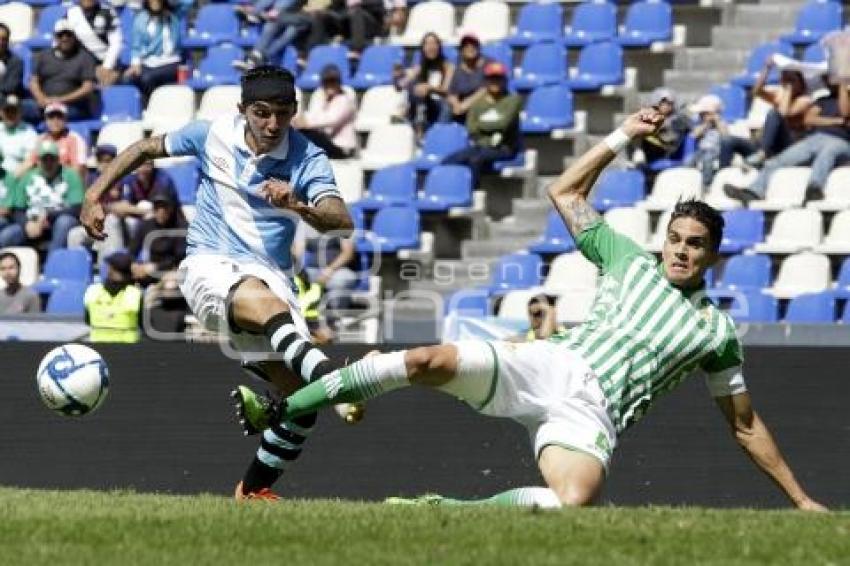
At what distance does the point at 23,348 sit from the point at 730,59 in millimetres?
9123

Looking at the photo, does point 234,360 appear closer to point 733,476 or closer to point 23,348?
point 23,348

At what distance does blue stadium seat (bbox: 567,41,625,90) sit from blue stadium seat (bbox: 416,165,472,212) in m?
1.71

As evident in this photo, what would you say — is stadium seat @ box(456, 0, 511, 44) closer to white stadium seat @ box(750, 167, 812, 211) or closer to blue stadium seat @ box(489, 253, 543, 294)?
blue stadium seat @ box(489, 253, 543, 294)

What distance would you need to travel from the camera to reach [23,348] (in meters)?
15.3

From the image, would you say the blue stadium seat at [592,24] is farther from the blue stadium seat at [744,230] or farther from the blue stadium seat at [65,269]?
the blue stadium seat at [65,269]

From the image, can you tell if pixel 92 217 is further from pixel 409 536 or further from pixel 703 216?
pixel 409 536

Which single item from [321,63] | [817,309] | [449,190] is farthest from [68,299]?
[817,309]

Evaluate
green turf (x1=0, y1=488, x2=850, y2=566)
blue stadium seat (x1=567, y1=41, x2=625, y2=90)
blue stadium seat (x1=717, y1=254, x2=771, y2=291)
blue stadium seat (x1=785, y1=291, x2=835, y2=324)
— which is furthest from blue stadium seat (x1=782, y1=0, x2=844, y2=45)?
green turf (x1=0, y1=488, x2=850, y2=566)

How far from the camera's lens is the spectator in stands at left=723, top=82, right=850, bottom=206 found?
18781 millimetres

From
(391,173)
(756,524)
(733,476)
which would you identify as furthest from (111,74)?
(756,524)

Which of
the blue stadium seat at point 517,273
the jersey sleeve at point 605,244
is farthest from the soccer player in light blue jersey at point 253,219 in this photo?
the blue stadium seat at point 517,273

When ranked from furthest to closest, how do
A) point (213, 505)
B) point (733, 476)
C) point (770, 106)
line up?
1. point (770, 106)
2. point (733, 476)
3. point (213, 505)

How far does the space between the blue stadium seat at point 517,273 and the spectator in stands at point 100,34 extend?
603 cm

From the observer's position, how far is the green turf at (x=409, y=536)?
28.0 ft
